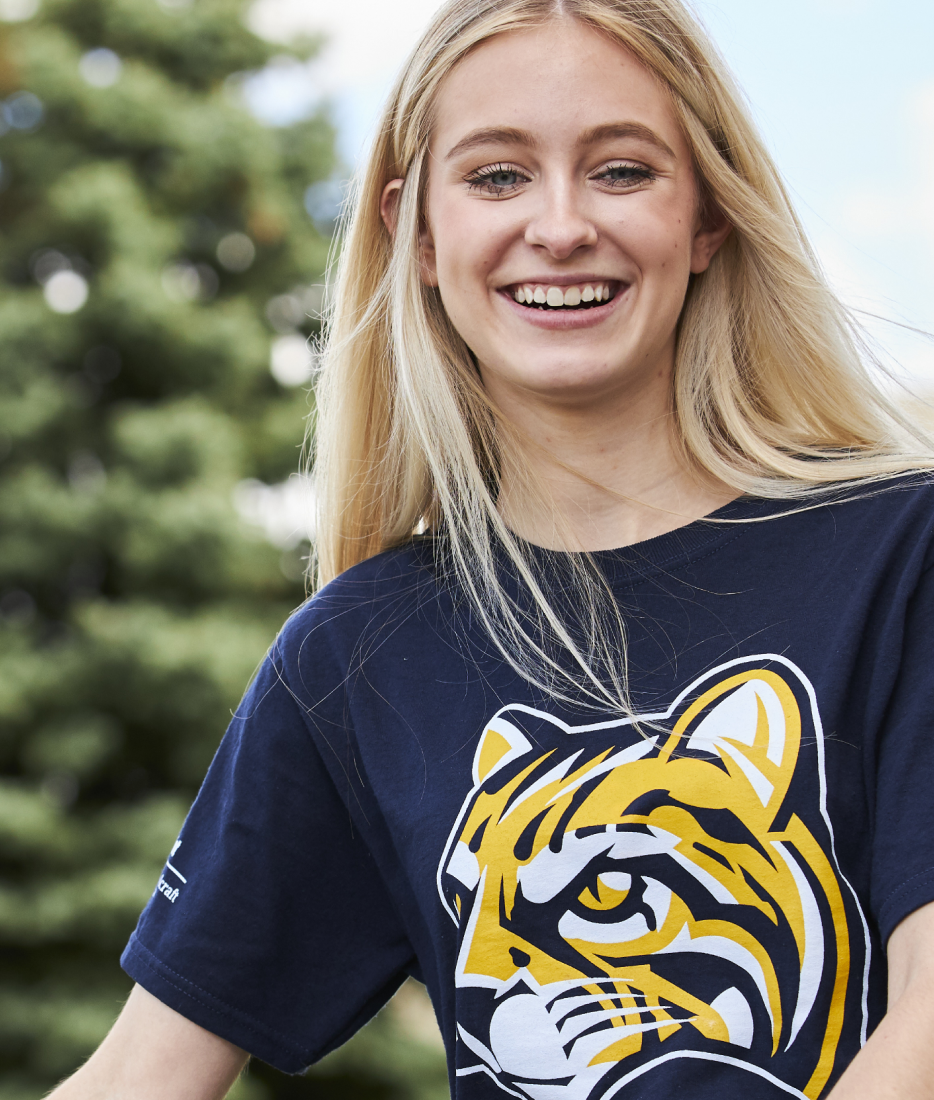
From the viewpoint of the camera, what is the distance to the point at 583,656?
Result: 144 centimetres

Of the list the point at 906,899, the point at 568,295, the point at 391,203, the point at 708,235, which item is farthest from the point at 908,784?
the point at 391,203

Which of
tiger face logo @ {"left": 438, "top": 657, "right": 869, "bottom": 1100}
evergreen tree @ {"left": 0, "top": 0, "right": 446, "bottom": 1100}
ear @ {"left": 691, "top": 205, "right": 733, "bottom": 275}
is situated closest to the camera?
tiger face logo @ {"left": 438, "top": 657, "right": 869, "bottom": 1100}

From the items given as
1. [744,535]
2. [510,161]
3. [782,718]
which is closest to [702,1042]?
[782,718]

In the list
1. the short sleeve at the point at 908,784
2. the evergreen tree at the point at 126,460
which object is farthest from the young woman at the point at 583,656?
the evergreen tree at the point at 126,460

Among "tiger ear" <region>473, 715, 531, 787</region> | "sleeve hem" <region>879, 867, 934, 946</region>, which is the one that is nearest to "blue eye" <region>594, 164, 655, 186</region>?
"tiger ear" <region>473, 715, 531, 787</region>

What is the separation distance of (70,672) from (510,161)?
25.7ft

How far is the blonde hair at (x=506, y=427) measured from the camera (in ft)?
4.95

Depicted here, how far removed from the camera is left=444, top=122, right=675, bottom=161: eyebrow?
4.84 feet

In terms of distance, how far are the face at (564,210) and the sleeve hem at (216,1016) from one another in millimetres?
861

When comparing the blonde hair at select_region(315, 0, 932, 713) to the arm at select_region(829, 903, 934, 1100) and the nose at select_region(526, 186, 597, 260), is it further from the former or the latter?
the arm at select_region(829, 903, 934, 1100)

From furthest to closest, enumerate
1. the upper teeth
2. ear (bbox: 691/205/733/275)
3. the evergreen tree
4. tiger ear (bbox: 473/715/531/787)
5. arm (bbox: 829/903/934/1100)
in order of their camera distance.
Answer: the evergreen tree → ear (bbox: 691/205/733/275) → the upper teeth → tiger ear (bbox: 473/715/531/787) → arm (bbox: 829/903/934/1100)

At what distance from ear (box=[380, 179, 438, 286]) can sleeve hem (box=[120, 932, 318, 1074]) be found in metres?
1.00

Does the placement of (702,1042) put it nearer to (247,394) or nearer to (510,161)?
(510,161)

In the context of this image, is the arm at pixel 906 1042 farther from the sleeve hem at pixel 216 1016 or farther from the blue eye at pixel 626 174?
the blue eye at pixel 626 174
